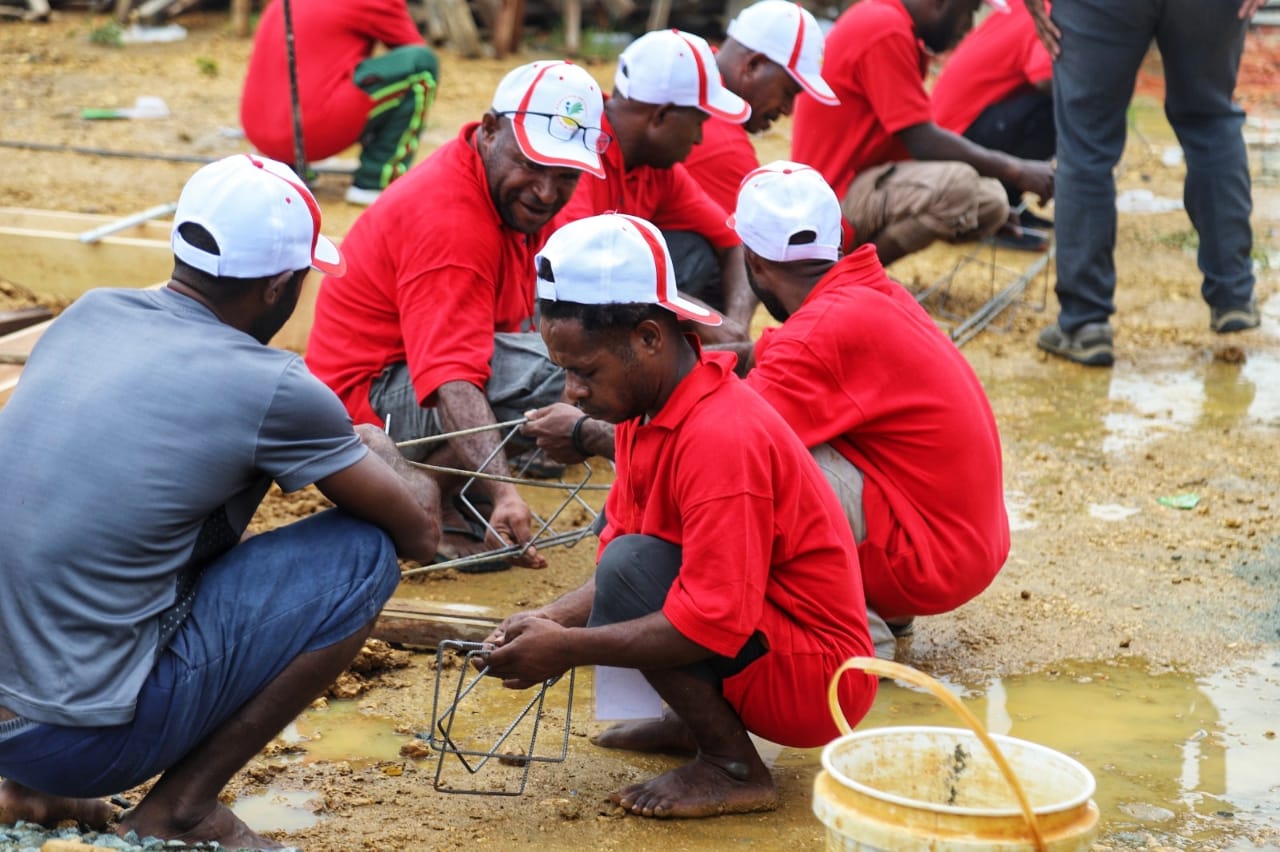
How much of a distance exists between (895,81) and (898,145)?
Result: 15.4 inches

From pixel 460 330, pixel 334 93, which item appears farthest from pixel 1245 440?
pixel 334 93

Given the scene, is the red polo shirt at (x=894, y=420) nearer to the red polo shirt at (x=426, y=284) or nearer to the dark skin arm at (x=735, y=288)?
the red polo shirt at (x=426, y=284)

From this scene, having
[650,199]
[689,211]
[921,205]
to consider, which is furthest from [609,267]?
[921,205]

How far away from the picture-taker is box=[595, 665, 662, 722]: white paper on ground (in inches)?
132

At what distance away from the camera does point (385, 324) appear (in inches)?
179

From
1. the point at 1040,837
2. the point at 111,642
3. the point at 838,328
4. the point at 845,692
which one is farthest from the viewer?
the point at 838,328

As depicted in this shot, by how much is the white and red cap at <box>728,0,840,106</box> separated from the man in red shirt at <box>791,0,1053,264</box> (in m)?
0.93

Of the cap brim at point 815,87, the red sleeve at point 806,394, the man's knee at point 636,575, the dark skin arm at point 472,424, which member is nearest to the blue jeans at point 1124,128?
the cap brim at point 815,87

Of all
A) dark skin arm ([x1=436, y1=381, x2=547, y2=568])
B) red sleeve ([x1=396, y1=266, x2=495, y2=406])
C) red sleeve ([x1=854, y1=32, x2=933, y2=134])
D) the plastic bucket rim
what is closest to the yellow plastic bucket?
the plastic bucket rim

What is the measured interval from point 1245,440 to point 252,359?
426cm

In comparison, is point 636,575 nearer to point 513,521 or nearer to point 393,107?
point 513,521

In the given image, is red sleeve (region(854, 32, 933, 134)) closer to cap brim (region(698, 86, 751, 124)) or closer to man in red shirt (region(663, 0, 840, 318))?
man in red shirt (region(663, 0, 840, 318))

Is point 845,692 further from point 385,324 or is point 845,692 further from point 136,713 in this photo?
point 385,324

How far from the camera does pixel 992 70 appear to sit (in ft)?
26.0
